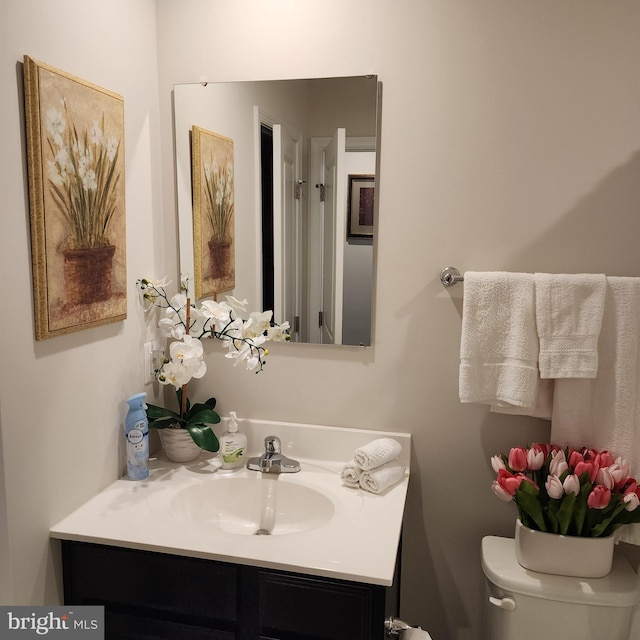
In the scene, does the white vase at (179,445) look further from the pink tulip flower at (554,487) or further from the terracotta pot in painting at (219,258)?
the pink tulip flower at (554,487)

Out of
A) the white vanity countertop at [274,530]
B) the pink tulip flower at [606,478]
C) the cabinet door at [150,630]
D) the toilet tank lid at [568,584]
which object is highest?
the pink tulip flower at [606,478]

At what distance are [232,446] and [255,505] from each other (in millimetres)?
167

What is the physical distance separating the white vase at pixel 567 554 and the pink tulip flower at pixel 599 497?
0.37ft

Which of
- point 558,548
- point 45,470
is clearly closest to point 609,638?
point 558,548

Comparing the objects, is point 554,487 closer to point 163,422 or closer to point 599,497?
point 599,497

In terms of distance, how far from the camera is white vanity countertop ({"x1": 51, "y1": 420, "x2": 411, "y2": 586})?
1186 mm

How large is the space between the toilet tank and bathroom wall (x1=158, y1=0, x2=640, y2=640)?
9.7 inches

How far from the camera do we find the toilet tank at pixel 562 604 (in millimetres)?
1327

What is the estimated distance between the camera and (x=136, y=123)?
153cm

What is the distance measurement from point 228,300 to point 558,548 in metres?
1.04

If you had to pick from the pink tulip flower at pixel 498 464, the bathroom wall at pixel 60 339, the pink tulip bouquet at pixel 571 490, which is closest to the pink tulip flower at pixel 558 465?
the pink tulip bouquet at pixel 571 490

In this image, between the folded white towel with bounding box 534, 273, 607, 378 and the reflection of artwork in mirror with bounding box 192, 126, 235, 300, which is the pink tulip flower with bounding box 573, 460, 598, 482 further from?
the reflection of artwork in mirror with bounding box 192, 126, 235, 300

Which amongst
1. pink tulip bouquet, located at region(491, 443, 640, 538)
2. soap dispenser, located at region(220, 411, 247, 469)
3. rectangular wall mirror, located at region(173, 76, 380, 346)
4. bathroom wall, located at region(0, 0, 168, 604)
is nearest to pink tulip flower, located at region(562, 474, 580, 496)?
pink tulip bouquet, located at region(491, 443, 640, 538)

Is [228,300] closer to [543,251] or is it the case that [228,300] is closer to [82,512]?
[82,512]
